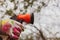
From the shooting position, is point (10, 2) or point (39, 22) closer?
point (39, 22)

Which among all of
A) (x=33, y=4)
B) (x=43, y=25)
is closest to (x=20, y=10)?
(x=33, y=4)

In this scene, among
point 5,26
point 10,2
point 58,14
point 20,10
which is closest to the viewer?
point 5,26

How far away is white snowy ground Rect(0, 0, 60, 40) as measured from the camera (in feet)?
3.96

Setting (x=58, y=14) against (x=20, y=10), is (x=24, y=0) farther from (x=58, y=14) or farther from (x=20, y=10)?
(x=58, y=14)

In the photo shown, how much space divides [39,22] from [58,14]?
183 millimetres

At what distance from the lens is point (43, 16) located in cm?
145

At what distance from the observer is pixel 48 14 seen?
4.77 feet

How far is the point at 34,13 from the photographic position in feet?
Answer: 5.10

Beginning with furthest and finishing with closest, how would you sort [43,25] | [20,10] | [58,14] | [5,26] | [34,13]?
[20,10], [34,13], [58,14], [43,25], [5,26]

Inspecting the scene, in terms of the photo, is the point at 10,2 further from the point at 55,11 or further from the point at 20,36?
the point at 20,36

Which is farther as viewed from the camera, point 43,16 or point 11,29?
point 43,16

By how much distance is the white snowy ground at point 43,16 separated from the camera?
3.96 ft

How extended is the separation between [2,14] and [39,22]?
1.43ft

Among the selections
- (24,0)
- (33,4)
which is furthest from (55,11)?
(24,0)
